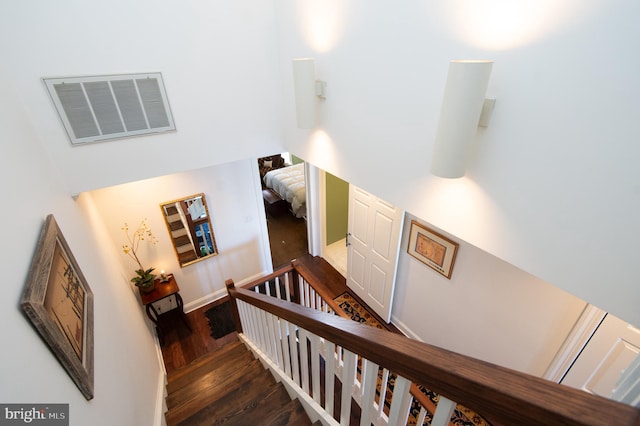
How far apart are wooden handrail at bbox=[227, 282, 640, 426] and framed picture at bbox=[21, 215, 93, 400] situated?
966mm

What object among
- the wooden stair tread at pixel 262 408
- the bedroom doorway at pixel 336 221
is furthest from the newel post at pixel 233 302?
the bedroom doorway at pixel 336 221

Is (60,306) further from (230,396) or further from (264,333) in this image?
(230,396)

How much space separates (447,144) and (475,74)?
255 millimetres

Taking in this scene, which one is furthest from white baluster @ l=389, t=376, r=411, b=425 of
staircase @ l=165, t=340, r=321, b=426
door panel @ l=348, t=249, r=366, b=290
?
door panel @ l=348, t=249, r=366, b=290

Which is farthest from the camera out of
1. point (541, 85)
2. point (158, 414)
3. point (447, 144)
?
point (158, 414)

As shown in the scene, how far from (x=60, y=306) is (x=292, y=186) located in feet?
16.1

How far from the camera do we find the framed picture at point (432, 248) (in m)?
2.67

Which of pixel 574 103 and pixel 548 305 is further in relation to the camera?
pixel 548 305

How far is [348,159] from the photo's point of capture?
1993mm

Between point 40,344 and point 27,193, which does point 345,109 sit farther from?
point 40,344

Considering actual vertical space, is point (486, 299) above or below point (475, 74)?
below

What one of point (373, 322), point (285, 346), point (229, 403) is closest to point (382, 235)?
point (373, 322)

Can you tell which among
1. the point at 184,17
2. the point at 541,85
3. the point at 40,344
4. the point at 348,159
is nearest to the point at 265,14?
the point at 184,17

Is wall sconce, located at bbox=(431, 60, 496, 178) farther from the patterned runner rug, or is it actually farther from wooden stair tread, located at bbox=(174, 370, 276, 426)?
the patterned runner rug
